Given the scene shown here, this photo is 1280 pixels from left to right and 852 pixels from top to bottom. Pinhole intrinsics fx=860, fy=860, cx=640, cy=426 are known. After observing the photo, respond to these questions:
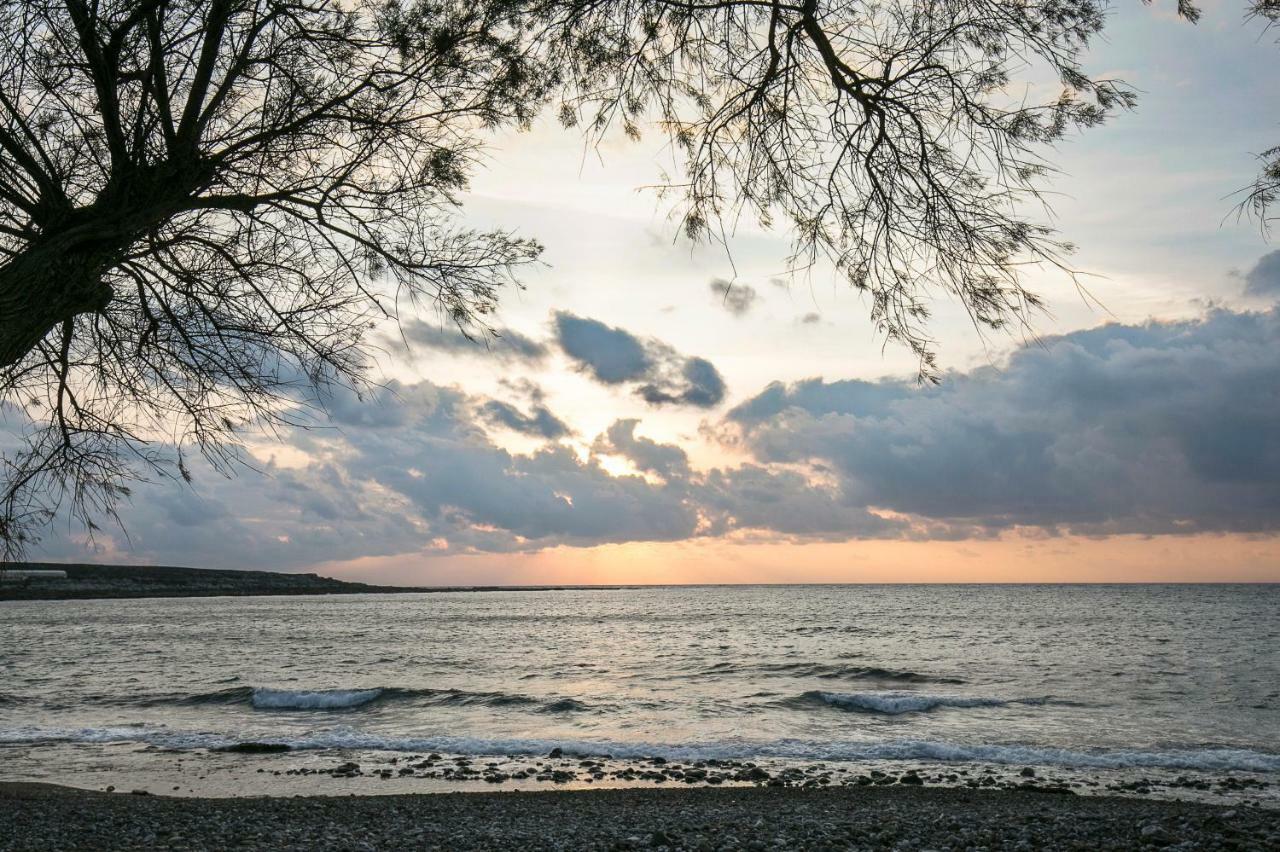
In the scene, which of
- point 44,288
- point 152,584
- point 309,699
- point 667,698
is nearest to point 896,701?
point 667,698

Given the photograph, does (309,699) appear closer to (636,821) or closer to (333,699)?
(333,699)

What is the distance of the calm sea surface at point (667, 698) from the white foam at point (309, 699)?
0.11m

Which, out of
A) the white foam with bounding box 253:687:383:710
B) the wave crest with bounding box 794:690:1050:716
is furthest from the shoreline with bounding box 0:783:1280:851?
the white foam with bounding box 253:687:383:710

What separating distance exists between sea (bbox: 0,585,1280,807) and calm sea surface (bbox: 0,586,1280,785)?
0.12 metres

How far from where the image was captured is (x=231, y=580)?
17450 cm

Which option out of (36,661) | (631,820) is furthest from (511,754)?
(36,661)

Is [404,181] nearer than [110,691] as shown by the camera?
Yes

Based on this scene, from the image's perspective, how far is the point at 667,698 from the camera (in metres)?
26.2

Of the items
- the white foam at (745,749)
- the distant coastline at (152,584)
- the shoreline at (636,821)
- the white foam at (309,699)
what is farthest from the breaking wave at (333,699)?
the distant coastline at (152,584)

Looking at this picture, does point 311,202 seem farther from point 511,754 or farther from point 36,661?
point 36,661

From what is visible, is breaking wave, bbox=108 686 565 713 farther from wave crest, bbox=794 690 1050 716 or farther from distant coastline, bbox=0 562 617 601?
distant coastline, bbox=0 562 617 601

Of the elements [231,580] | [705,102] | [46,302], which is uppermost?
[705,102]

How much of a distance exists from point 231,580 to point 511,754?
582 feet

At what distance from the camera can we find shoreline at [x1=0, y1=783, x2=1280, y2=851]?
30.2 ft
